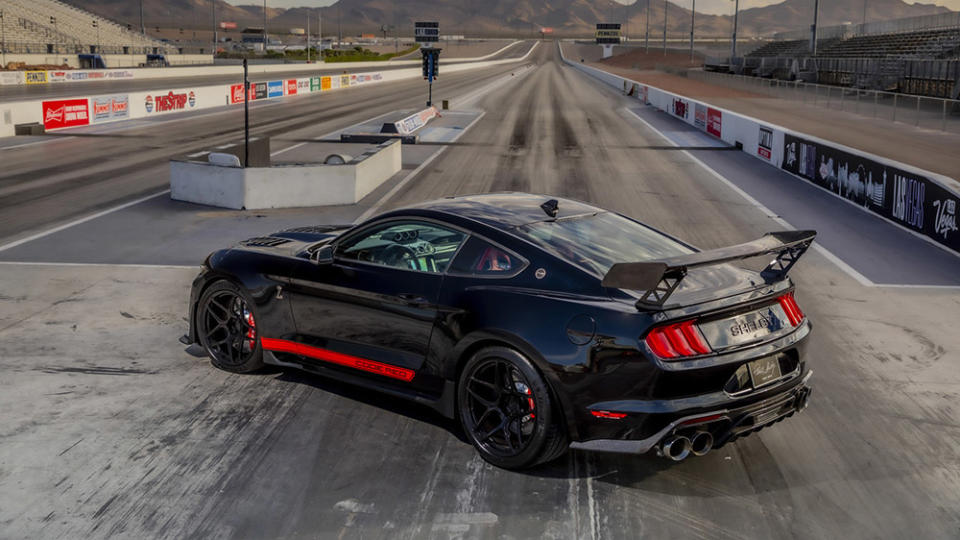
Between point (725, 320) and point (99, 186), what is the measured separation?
1618cm

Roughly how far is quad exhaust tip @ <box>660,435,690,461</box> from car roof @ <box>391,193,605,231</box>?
67.3 inches

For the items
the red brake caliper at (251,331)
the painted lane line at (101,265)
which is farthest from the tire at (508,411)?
the painted lane line at (101,265)

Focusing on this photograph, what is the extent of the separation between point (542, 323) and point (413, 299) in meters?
1.06

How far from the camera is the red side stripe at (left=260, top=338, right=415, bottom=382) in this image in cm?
610

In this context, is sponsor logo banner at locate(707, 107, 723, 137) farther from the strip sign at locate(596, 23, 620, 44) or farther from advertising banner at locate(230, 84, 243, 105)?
the strip sign at locate(596, 23, 620, 44)

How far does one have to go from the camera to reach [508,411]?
5539mm

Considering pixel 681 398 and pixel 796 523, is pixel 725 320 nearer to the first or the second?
pixel 681 398

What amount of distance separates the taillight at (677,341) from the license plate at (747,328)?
0.22 ft

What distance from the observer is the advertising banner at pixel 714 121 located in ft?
104

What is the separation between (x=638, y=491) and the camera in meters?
5.38

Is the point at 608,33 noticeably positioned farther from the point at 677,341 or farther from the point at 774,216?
the point at 677,341

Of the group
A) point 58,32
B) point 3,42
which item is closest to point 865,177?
point 3,42

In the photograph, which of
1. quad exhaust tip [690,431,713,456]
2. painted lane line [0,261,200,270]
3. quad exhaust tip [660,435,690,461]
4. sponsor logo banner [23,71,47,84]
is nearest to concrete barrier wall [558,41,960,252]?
quad exhaust tip [690,431,713,456]

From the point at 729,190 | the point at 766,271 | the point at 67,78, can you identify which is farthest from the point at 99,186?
the point at 67,78
